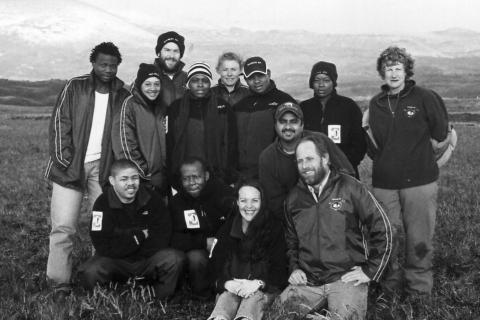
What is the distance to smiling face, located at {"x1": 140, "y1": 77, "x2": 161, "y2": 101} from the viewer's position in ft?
20.8

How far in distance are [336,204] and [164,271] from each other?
6.31 ft

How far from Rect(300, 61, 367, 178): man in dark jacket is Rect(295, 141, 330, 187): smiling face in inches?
56.5

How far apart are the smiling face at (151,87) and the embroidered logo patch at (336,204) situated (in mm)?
2466

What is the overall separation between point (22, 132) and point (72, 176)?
24342mm

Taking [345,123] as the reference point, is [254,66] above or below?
above

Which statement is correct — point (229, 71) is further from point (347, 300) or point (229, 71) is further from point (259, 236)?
point (347, 300)

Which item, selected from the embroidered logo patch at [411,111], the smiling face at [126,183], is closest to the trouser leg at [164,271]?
the smiling face at [126,183]

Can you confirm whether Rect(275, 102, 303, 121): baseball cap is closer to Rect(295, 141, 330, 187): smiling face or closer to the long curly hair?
Rect(295, 141, 330, 187): smiling face

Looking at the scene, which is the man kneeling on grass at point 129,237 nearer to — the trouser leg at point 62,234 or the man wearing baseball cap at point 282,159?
the trouser leg at point 62,234

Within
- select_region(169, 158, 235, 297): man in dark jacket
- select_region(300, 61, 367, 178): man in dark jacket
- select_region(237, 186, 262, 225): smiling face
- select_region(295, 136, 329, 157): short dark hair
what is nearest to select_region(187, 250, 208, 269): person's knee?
select_region(169, 158, 235, 297): man in dark jacket

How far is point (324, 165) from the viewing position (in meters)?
5.32

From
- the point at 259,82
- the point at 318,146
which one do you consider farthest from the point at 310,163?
the point at 259,82

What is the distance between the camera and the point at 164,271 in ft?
18.9

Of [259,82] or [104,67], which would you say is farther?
[259,82]
